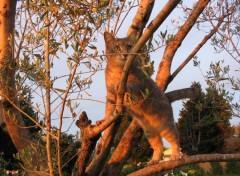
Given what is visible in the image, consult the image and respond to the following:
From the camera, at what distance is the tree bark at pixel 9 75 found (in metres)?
3.89

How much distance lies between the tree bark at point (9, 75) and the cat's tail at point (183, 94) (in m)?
2.45

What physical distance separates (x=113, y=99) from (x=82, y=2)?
256 centimetres

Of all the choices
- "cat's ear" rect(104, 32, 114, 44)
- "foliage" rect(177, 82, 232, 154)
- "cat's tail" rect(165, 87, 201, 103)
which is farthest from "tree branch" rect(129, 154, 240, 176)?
"foliage" rect(177, 82, 232, 154)

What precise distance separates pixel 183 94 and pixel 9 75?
2.94 m

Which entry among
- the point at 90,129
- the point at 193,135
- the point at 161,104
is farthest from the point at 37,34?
the point at 193,135

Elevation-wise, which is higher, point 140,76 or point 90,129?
point 140,76

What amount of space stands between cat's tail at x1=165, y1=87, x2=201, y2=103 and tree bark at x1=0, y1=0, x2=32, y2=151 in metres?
2.45

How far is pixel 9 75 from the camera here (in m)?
3.95

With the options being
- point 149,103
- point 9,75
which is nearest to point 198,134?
point 149,103

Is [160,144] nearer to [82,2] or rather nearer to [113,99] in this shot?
[113,99]

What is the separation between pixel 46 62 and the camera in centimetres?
337

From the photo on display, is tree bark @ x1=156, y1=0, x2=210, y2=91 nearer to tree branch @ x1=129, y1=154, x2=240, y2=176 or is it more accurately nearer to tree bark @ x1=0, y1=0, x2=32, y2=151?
tree branch @ x1=129, y1=154, x2=240, y2=176

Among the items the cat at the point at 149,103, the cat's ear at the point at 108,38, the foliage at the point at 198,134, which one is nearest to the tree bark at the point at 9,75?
the cat at the point at 149,103

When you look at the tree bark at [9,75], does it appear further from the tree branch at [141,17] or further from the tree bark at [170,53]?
the tree bark at [170,53]
